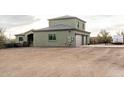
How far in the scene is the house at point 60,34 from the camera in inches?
1030

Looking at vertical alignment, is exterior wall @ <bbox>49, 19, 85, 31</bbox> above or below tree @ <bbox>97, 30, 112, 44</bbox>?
above

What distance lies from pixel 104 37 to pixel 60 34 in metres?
17.4

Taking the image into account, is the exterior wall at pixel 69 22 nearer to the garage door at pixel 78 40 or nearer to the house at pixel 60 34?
the house at pixel 60 34

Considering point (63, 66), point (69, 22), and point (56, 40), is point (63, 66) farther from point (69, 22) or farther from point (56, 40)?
point (69, 22)

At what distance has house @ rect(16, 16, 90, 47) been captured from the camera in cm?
2617

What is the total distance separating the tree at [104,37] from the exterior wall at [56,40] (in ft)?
50.5

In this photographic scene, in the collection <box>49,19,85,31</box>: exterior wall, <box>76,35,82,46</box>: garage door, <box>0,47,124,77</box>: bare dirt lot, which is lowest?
<box>0,47,124,77</box>: bare dirt lot

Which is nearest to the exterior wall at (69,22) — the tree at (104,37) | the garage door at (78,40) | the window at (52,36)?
the garage door at (78,40)

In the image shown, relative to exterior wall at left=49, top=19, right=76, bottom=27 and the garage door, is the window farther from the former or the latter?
exterior wall at left=49, top=19, right=76, bottom=27

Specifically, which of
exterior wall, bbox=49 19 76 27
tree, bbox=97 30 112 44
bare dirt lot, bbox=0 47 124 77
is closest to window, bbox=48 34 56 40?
exterior wall, bbox=49 19 76 27

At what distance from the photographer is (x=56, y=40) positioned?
27.0 metres

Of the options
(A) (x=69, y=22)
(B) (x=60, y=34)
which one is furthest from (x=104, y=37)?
(B) (x=60, y=34)
